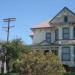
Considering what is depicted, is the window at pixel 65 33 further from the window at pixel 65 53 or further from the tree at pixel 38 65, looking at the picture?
the tree at pixel 38 65

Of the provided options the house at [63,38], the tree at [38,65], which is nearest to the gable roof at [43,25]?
the house at [63,38]

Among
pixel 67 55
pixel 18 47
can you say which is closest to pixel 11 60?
pixel 18 47

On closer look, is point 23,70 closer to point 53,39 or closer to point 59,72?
point 59,72

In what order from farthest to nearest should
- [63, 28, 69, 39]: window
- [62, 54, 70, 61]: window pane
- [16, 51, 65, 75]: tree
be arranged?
[63, 28, 69, 39]: window, [62, 54, 70, 61]: window pane, [16, 51, 65, 75]: tree

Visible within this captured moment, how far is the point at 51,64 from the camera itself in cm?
3716

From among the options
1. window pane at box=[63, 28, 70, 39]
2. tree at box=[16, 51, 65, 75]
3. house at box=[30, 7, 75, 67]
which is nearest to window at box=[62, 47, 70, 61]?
house at box=[30, 7, 75, 67]

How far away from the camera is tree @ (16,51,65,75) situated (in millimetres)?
36531

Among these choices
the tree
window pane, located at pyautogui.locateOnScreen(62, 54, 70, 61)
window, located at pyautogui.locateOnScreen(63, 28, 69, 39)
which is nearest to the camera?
the tree

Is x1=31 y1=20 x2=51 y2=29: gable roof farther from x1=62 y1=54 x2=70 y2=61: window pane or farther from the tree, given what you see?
the tree

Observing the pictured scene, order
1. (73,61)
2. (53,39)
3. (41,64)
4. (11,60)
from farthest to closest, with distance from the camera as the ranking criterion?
(53,39) → (73,61) → (11,60) → (41,64)

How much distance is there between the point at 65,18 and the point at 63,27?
56.7 inches

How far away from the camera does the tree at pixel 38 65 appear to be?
36.5 m

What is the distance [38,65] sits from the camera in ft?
119

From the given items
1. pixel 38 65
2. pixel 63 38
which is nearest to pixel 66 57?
pixel 63 38
